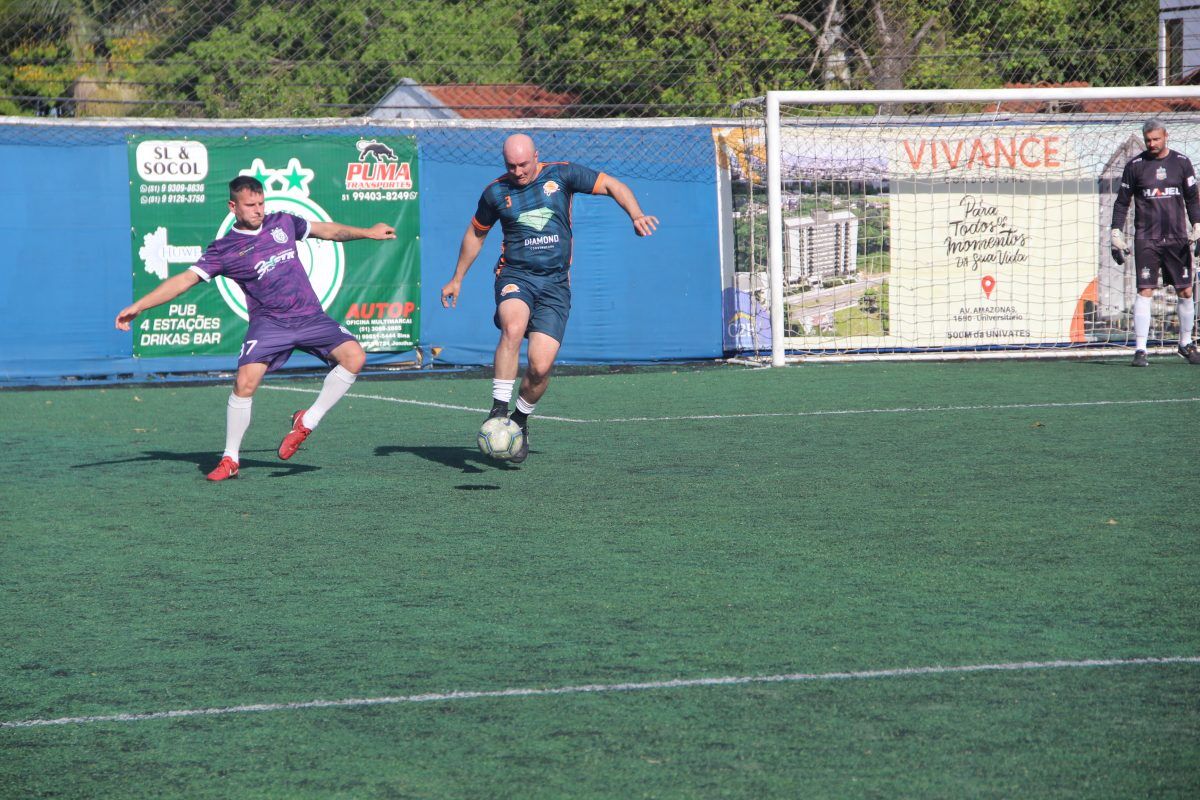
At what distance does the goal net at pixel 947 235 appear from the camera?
15.6 meters

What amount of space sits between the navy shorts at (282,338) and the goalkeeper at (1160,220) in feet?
26.2

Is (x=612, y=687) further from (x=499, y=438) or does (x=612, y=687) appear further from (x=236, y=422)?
(x=236, y=422)

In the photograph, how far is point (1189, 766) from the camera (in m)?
3.42

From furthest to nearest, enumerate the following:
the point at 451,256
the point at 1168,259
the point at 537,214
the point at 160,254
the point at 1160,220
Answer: the point at 451,256, the point at 160,254, the point at 1168,259, the point at 1160,220, the point at 537,214

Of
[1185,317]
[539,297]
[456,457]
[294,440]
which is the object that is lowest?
[456,457]

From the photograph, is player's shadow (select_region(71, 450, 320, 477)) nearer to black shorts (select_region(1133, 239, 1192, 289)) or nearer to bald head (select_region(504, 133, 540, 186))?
bald head (select_region(504, 133, 540, 186))

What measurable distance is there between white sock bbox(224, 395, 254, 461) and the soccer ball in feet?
4.46

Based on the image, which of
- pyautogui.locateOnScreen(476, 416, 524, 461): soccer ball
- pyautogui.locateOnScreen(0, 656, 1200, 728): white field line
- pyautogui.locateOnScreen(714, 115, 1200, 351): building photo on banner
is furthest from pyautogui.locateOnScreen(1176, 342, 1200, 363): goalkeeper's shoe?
pyautogui.locateOnScreen(0, 656, 1200, 728): white field line

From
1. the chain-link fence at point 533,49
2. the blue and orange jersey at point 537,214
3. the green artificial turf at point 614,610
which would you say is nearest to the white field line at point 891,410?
the green artificial turf at point 614,610

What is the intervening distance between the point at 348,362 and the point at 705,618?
14.2 ft

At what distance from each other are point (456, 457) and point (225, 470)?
4.64 ft

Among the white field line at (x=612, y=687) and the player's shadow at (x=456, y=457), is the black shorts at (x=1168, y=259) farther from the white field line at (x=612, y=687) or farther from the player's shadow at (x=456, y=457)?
the white field line at (x=612, y=687)

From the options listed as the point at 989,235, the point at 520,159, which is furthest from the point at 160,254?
the point at 989,235

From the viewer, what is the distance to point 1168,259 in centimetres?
1362
